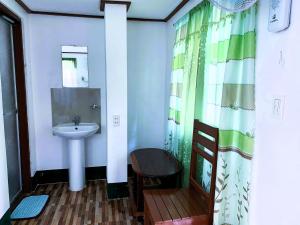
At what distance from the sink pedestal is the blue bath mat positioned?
0.35 m

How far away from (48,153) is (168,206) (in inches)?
81.3

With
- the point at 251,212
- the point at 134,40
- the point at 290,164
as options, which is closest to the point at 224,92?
the point at 290,164

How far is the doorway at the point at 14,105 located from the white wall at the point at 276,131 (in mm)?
2357

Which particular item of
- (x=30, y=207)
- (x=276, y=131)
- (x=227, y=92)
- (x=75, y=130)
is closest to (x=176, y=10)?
(x=227, y=92)

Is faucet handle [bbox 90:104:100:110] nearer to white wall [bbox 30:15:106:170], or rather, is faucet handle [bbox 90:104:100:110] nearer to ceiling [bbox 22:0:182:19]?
white wall [bbox 30:15:106:170]

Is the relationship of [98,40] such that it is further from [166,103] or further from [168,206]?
[168,206]

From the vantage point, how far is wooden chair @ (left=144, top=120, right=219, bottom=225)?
1.60 metres

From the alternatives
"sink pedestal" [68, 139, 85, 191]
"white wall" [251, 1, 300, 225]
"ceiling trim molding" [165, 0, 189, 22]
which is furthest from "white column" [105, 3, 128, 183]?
"white wall" [251, 1, 300, 225]

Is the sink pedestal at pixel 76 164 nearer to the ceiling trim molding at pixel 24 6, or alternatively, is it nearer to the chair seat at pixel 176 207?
the chair seat at pixel 176 207

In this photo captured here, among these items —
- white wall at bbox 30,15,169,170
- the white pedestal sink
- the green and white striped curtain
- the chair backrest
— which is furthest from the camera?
white wall at bbox 30,15,169,170

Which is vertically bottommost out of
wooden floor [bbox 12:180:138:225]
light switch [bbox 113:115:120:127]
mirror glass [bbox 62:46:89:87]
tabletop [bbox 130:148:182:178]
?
wooden floor [bbox 12:180:138:225]

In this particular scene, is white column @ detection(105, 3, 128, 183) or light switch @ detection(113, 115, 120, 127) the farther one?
light switch @ detection(113, 115, 120, 127)

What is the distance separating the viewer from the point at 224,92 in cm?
150

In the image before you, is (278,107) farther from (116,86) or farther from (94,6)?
(94,6)
